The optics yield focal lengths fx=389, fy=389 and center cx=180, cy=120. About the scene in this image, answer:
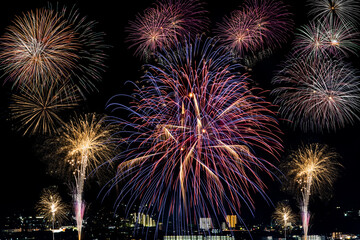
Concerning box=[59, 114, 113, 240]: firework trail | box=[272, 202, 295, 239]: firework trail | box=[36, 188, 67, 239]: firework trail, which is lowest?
box=[272, 202, 295, 239]: firework trail

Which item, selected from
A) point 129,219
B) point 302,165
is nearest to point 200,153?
point 302,165

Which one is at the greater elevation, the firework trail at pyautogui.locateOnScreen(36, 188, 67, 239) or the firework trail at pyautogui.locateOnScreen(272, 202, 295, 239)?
the firework trail at pyautogui.locateOnScreen(36, 188, 67, 239)

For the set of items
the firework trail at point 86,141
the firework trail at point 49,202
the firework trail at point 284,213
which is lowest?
the firework trail at point 284,213

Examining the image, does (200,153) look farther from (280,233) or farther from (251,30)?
(280,233)

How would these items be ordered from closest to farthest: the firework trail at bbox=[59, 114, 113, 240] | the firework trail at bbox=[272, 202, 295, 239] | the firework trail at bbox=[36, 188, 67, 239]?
the firework trail at bbox=[59, 114, 113, 240]
the firework trail at bbox=[36, 188, 67, 239]
the firework trail at bbox=[272, 202, 295, 239]

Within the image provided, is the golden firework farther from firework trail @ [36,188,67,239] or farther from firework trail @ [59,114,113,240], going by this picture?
firework trail @ [59,114,113,240]

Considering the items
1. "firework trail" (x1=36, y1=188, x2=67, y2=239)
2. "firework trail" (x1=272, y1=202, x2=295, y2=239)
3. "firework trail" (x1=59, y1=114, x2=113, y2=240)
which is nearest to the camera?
"firework trail" (x1=59, y1=114, x2=113, y2=240)

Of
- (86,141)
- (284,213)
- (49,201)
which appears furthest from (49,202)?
(284,213)

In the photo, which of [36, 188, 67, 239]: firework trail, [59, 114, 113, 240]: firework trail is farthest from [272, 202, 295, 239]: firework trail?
[59, 114, 113, 240]: firework trail

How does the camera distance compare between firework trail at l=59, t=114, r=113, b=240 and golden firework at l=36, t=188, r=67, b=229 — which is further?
golden firework at l=36, t=188, r=67, b=229

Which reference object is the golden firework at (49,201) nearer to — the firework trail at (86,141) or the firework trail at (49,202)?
the firework trail at (49,202)

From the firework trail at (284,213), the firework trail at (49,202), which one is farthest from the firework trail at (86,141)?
the firework trail at (284,213)
